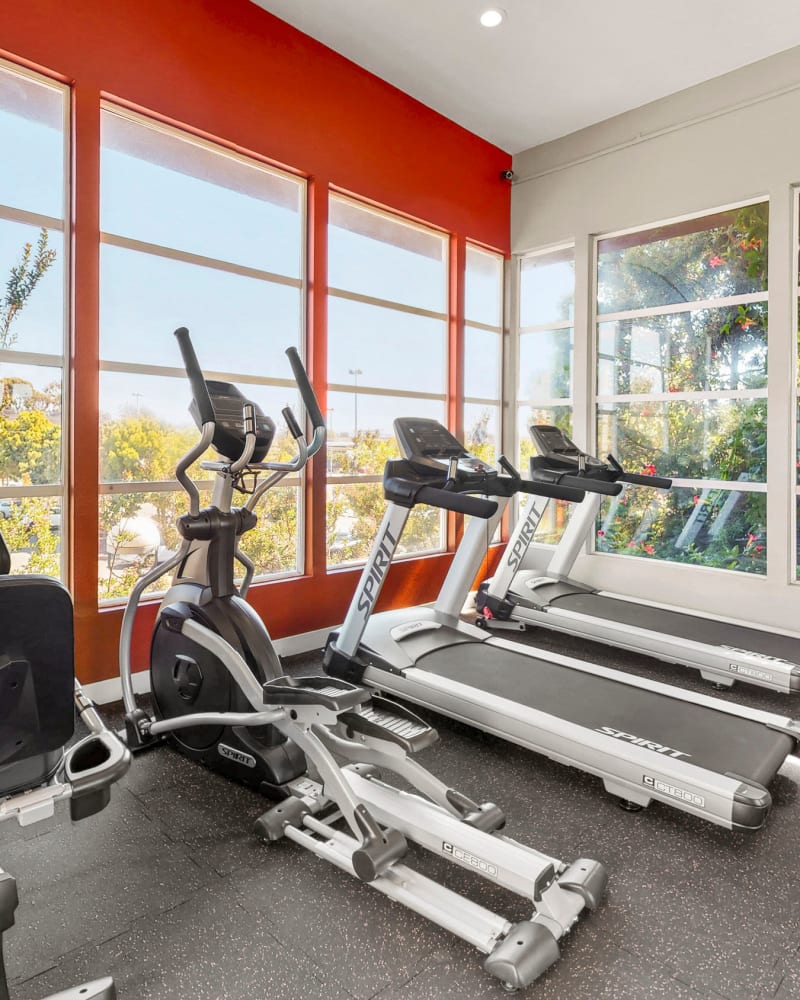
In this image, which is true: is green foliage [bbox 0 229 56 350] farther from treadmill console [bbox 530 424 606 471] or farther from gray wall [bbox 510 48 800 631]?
gray wall [bbox 510 48 800 631]

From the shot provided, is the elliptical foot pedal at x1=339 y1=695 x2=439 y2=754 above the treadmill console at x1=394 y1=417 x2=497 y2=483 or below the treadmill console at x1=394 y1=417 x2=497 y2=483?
below

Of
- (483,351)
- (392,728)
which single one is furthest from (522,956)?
(483,351)

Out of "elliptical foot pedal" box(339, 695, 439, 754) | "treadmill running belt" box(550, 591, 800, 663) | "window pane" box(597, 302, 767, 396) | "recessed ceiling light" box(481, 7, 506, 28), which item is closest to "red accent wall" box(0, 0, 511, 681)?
"recessed ceiling light" box(481, 7, 506, 28)

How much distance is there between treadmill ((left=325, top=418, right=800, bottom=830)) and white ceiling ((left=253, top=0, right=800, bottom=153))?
2.66 m

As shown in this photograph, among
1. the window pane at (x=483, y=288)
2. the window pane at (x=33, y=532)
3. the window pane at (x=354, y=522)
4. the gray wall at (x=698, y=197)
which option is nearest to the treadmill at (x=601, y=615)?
the gray wall at (x=698, y=197)

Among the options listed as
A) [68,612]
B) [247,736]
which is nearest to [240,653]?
[247,736]

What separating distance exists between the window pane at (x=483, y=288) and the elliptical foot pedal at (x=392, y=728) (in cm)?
407

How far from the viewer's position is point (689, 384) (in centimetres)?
504

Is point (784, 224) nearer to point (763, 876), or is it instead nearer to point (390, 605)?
point (390, 605)

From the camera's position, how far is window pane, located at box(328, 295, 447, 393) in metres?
4.62

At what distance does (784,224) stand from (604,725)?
12.5 ft

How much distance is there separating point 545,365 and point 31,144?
4136mm

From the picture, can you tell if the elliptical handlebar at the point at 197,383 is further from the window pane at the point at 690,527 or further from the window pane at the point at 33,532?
the window pane at the point at 690,527

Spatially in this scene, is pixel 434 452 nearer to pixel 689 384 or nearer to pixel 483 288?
pixel 689 384
